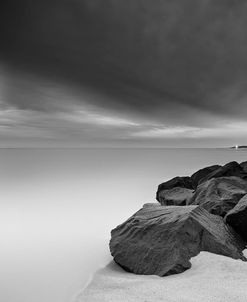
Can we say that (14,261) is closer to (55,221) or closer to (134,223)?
(134,223)

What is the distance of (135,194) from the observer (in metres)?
14.8

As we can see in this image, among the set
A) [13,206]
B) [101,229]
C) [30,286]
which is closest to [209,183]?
[101,229]

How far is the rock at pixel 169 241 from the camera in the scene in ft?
12.4

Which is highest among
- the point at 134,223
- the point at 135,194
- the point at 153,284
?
the point at 134,223

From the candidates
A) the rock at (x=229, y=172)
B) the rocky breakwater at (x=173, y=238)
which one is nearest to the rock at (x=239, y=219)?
the rocky breakwater at (x=173, y=238)

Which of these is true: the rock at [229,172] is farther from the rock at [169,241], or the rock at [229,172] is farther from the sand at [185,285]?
the sand at [185,285]

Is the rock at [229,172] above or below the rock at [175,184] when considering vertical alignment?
above

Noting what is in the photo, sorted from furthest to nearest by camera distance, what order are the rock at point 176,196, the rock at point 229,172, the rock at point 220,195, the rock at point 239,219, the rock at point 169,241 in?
the rock at point 229,172
the rock at point 176,196
the rock at point 220,195
the rock at point 239,219
the rock at point 169,241

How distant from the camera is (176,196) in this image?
8.29 metres

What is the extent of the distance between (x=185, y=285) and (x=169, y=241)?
2.53ft

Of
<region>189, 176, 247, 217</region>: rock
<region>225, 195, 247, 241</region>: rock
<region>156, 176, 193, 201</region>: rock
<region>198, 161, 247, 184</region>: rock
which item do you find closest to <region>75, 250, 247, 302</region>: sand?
<region>225, 195, 247, 241</region>: rock

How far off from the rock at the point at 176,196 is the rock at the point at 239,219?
7.84 ft

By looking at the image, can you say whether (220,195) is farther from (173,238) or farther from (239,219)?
(173,238)

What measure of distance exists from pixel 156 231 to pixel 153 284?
3.19 ft
